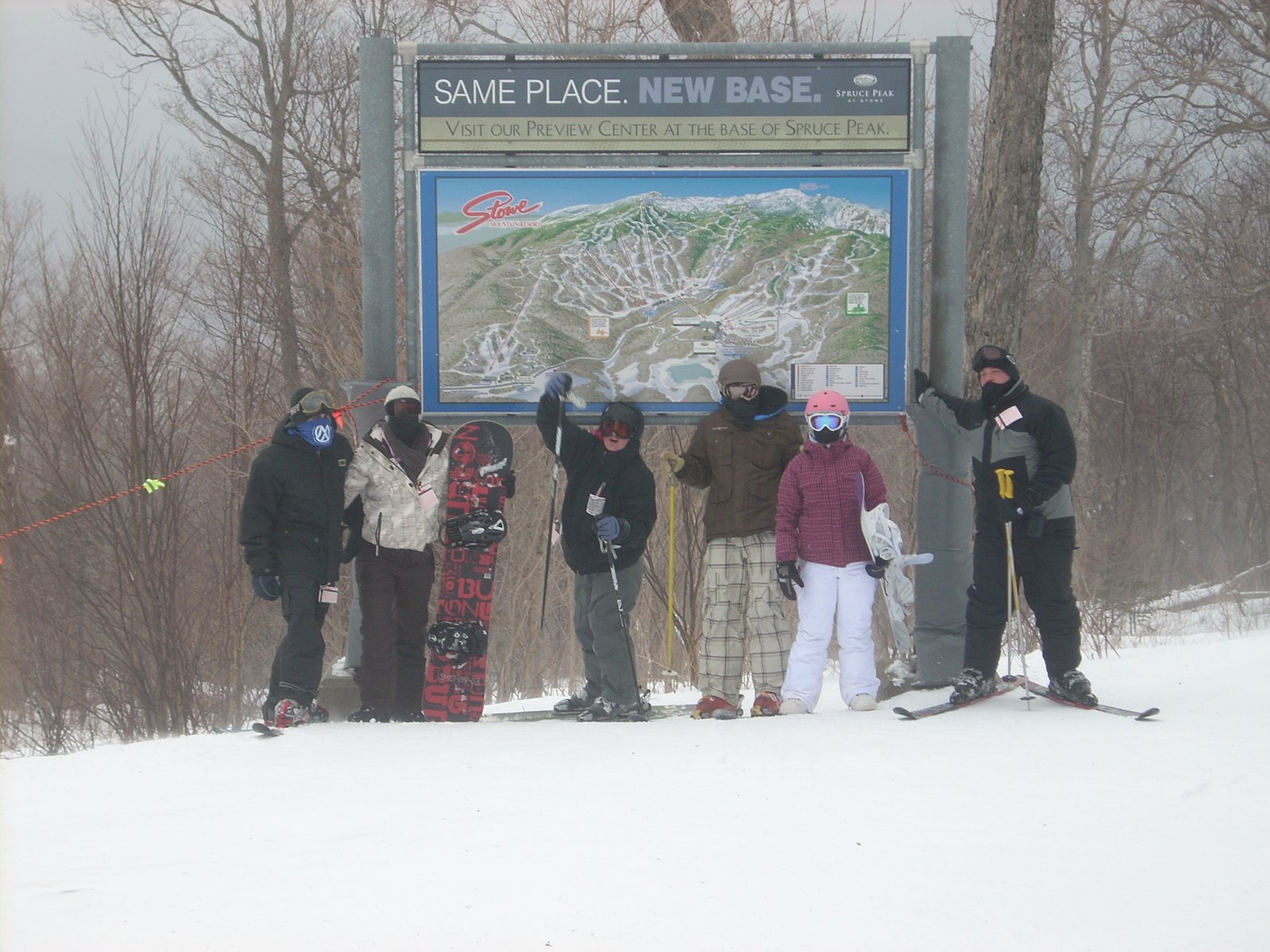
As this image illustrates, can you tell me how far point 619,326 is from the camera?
24.6ft

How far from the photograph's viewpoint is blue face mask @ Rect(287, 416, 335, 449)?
684 cm

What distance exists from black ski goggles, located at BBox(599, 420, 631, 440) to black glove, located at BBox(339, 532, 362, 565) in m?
1.58

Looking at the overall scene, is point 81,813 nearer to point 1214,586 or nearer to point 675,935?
point 675,935

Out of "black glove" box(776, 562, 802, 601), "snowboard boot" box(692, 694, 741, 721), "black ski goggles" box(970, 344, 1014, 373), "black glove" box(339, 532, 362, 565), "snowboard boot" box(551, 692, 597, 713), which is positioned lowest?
"snowboard boot" box(551, 692, 597, 713)

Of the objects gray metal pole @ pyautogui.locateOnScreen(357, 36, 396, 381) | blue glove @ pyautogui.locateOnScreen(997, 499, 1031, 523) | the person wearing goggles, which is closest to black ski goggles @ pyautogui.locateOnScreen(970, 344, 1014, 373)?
the person wearing goggles

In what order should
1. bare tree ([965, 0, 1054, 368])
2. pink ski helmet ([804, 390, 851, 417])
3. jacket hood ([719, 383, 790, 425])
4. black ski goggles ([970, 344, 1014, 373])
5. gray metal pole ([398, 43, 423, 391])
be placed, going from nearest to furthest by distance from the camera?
black ski goggles ([970, 344, 1014, 373]) → pink ski helmet ([804, 390, 851, 417]) → jacket hood ([719, 383, 790, 425]) → gray metal pole ([398, 43, 423, 391]) → bare tree ([965, 0, 1054, 368])

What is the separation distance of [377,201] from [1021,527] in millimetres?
4221

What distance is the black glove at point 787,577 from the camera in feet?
21.5

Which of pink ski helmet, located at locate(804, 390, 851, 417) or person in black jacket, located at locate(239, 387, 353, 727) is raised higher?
pink ski helmet, located at locate(804, 390, 851, 417)

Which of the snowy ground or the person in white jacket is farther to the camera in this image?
the person in white jacket

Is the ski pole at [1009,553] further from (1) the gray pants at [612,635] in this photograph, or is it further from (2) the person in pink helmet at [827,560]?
(1) the gray pants at [612,635]

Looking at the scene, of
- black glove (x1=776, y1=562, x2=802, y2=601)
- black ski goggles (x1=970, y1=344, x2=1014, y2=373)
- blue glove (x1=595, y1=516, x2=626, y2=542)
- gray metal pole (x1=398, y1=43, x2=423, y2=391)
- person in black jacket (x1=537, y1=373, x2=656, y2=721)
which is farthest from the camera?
gray metal pole (x1=398, y1=43, x2=423, y2=391)

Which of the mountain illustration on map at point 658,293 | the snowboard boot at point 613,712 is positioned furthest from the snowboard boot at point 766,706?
the mountain illustration on map at point 658,293

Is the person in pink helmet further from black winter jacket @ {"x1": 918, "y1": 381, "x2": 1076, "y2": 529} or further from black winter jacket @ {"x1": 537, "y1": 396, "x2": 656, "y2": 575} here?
black winter jacket @ {"x1": 537, "y1": 396, "x2": 656, "y2": 575}
